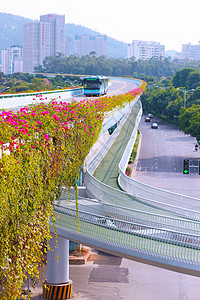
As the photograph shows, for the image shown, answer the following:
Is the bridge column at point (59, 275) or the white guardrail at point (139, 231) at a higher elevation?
the white guardrail at point (139, 231)

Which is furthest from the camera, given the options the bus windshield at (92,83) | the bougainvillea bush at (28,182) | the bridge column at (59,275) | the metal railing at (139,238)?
the bus windshield at (92,83)

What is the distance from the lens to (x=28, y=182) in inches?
473

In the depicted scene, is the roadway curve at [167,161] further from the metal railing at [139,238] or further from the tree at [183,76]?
the tree at [183,76]

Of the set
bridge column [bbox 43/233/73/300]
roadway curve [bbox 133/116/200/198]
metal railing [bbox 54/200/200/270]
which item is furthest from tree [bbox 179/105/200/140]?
metal railing [bbox 54/200/200/270]

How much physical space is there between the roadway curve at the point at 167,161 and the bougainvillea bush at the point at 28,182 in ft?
118

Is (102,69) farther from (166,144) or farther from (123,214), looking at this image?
(123,214)

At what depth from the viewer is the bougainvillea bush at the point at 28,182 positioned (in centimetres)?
1104

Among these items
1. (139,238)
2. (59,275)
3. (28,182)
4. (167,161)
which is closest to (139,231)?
(139,238)

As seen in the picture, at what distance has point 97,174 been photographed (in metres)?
31.8

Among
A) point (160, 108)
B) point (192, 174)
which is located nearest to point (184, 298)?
point (192, 174)

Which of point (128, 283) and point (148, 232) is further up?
point (148, 232)

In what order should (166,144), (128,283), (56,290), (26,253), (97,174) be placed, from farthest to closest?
(166,144), (97,174), (128,283), (56,290), (26,253)

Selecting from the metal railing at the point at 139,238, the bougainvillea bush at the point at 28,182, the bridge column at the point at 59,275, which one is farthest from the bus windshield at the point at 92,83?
the bougainvillea bush at the point at 28,182

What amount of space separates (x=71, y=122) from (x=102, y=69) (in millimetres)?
180814
